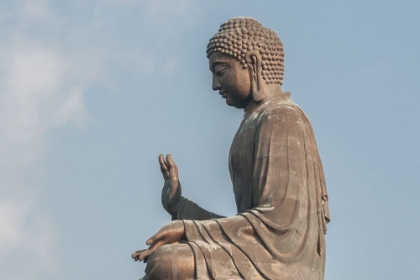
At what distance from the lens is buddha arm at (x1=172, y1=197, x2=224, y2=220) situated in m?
20.0

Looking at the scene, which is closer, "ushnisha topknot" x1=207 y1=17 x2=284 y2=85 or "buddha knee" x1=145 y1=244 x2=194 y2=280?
"buddha knee" x1=145 y1=244 x2=194 y2=280

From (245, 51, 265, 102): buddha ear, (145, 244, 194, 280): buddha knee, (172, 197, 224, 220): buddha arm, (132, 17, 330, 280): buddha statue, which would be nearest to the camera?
(145, 244, 194, 280): buddha knee

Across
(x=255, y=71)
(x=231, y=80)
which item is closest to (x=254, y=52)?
(x=255, y=71)

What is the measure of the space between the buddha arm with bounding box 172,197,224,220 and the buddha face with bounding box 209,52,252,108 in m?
A: 1.35

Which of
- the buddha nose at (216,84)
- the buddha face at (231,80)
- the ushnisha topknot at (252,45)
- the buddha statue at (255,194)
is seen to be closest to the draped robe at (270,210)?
the buddha statue at (255,194)

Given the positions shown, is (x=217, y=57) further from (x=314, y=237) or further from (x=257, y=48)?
(x=314, y=237)

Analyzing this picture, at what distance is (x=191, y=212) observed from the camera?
20078 mm

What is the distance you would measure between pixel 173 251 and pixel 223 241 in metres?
0.67

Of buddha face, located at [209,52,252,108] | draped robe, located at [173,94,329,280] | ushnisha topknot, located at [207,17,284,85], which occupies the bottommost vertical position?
draped robe, located at [173,94,329,280]

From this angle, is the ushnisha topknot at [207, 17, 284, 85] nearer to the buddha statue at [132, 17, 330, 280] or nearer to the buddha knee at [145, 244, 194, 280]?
the buddha statue at [132, 17, 330, 280]

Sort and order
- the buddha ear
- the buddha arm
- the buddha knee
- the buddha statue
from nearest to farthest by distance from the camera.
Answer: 1. the buddha knee
2. the buddha statue
3. the buddha ear
4. the buddha arm

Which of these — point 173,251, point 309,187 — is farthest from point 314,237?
point 173,251

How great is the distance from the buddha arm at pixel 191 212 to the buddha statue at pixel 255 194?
1 centimetres

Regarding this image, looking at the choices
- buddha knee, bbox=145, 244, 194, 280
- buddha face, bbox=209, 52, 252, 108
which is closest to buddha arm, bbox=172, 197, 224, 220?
buddha face, bbox=209, 52, 252, 108
